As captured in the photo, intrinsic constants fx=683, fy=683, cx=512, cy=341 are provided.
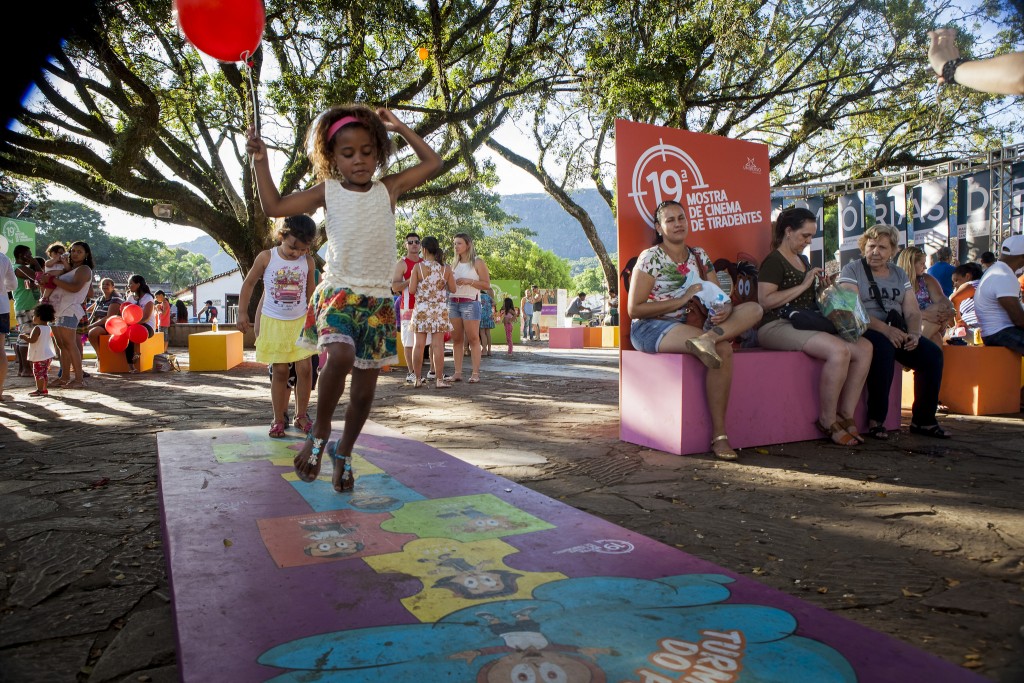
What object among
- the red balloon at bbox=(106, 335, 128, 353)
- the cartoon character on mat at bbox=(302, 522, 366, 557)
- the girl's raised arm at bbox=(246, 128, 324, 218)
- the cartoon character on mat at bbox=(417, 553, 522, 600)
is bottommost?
the cartoon character on mat at bbox=(417, 553, 522, 600)

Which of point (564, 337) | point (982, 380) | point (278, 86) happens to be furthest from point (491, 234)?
point (982, 380)

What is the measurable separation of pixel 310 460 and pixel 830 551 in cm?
218

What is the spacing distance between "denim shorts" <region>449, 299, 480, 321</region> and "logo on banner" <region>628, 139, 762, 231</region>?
12.2ft

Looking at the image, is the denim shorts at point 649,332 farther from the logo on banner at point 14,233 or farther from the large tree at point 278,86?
the logo on banner at point 14,233

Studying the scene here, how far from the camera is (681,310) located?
4477 millimetres

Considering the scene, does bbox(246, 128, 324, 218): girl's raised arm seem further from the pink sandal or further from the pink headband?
the pink sandal

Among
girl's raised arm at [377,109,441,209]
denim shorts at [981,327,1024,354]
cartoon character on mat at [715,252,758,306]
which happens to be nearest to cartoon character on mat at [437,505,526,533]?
girl's raised arm at [377,109,441,209]

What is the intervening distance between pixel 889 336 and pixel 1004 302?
5.60ft

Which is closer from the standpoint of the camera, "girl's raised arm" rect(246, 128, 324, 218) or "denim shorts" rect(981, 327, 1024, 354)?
"girl's raised arm" rect(246, 128, 324, 218)

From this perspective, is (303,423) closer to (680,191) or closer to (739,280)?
(680,191)

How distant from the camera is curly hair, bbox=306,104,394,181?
3143 mm

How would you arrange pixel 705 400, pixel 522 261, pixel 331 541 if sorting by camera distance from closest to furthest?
pixel 331 541, pixel 705 400, pixel 522 261

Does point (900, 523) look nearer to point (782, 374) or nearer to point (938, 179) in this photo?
point (782, 374)

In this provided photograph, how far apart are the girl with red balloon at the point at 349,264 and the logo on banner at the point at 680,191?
2.26 m
